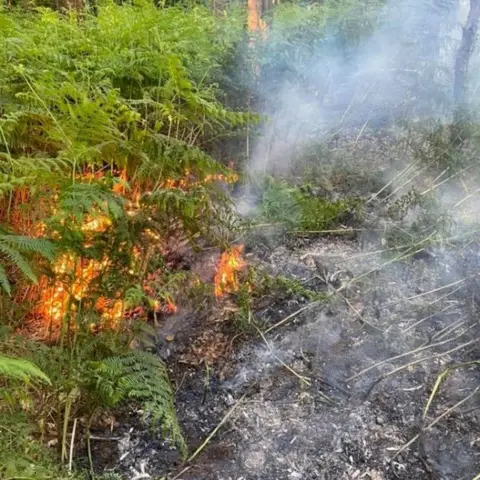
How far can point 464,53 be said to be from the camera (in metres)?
6.46

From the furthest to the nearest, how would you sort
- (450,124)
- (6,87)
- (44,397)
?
(450,124), (6,87), (44,397)

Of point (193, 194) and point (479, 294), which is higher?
point (193, 194)

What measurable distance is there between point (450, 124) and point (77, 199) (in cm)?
525

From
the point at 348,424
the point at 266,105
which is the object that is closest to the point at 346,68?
the point at 266,105

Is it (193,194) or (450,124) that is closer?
(193,194)

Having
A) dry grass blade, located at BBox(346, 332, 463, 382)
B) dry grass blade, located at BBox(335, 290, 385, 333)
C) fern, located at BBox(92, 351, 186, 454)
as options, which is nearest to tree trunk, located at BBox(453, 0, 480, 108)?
dry grass blade, located at BBox(335, 290, 385, 333)

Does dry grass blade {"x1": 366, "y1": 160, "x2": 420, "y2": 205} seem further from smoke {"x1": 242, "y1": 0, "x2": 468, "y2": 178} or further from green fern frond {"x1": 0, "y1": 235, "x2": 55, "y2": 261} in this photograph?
green fern frond {"x1": 0, "y1": 235, "x2": 55, "y2": 261}

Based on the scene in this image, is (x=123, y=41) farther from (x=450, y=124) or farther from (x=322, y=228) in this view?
(x=450, y=124)

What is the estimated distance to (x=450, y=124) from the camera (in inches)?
238

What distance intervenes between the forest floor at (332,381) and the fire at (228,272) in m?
0.17

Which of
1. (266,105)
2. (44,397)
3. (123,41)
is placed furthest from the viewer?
(266,105)

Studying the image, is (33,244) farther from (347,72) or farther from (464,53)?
(347,72)

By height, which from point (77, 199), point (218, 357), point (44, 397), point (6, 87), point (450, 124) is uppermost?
point (6, 87)

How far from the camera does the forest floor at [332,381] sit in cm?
285
